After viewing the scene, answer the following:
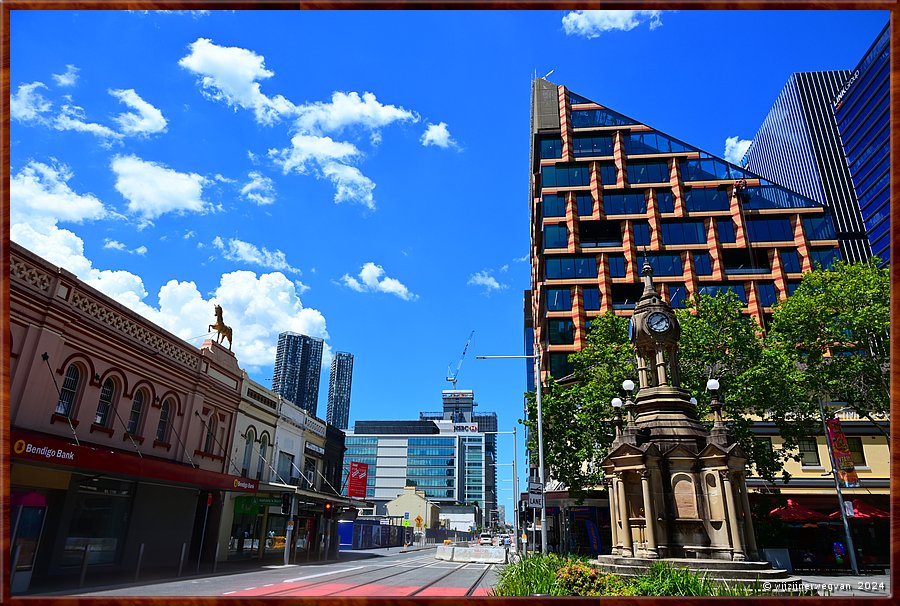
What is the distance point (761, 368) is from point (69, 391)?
28700 mm

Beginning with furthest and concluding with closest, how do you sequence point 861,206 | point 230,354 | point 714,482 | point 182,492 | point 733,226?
1. point 861,206
2. point 733,226
3. point 230,354
4. point 182,492
5. point 714,482

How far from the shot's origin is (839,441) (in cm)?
2755

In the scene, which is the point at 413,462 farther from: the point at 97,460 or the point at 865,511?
the point at 97,460

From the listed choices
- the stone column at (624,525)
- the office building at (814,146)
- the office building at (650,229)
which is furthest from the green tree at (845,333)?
the office building at (814,146)

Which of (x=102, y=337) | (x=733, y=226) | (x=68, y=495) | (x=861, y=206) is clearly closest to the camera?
(x=68, y=495)

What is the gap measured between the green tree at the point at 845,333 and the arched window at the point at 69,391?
107 ft

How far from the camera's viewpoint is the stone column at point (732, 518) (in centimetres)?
1483

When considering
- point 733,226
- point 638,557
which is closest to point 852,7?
point 638,557

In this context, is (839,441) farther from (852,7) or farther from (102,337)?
(102,337)

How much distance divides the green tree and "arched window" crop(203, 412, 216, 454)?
101 ft

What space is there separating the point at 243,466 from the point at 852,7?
34040mm

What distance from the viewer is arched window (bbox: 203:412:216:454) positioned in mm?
28484

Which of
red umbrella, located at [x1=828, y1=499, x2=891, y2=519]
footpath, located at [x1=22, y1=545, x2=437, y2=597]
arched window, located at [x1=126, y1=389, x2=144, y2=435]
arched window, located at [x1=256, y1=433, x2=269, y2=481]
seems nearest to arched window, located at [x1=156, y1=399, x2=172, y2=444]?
arched window, located at [x1=126, y1=389, x2=144, y2=435]

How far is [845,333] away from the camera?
30.1 meters
